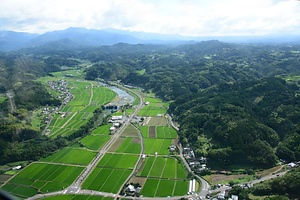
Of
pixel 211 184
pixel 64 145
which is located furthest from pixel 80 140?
pixel 211 184

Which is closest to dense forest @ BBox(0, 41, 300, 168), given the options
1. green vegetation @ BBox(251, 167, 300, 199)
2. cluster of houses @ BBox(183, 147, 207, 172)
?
cluster of houses @ BBox(183, 147, 207, 172)

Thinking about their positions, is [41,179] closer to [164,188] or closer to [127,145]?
[127,145]

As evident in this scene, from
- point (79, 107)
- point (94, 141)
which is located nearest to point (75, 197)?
point (94, 141)

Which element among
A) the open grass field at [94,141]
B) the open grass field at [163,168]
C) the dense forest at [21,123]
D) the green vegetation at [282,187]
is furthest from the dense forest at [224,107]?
the green vegetation at [282,187]

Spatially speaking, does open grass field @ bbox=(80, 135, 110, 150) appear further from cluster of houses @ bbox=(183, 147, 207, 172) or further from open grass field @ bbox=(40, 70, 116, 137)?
cluster of houses @ bbox=(183, 147, 207, 172)

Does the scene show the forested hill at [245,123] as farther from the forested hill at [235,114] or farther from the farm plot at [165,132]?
the farm plot at [165,132]
